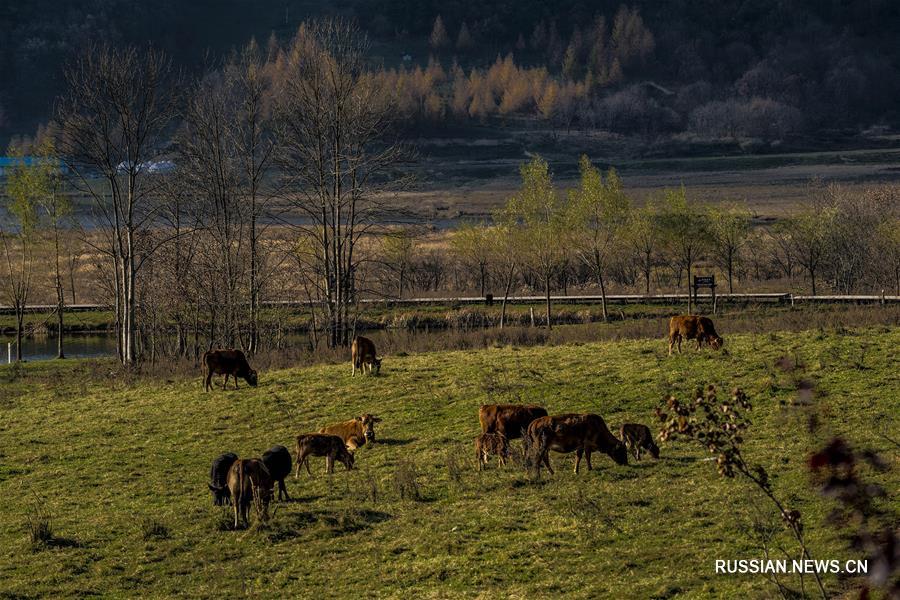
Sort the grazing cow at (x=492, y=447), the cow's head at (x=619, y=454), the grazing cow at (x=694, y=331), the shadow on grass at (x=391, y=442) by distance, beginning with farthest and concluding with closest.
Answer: the grazing cow at (x=694, y=331)
the shadow on grass at (x=391, y=442)
the grazing cow at (x=492, y=447)
the cow's head at (x=619, y=454)

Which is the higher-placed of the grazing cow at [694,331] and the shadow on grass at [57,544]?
the grazing cow at [694,331]

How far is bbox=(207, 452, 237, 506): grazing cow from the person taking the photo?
19.0m

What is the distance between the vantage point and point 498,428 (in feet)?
68.4

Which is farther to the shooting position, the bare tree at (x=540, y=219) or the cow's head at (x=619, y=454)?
the bare tree at (x=540, y=219)

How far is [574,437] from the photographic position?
1936cm

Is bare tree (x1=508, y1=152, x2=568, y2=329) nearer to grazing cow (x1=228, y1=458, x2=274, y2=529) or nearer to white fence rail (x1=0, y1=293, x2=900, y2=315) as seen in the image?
white fence rail (x1=0, y1=293, x2=900, y2=315)

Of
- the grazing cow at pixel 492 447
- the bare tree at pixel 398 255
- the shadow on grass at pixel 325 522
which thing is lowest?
the shadow on grass at pixel 325 522

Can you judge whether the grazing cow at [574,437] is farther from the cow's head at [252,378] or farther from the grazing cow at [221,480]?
the cow's head at [252,378]

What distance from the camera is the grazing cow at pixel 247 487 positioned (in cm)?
1770

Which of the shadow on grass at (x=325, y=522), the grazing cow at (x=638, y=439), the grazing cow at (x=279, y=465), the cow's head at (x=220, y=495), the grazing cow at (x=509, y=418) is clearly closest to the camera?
the shadow on grass at (x=325, y=522)

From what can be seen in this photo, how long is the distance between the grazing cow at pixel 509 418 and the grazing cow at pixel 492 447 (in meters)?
0.63

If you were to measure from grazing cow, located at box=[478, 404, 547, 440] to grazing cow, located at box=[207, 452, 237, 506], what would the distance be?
4.77 meters

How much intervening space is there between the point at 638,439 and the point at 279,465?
642 centimetres

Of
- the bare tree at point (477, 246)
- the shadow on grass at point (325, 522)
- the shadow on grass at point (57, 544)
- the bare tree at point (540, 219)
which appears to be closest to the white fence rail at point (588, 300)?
the bare tree at point (540, 219)
